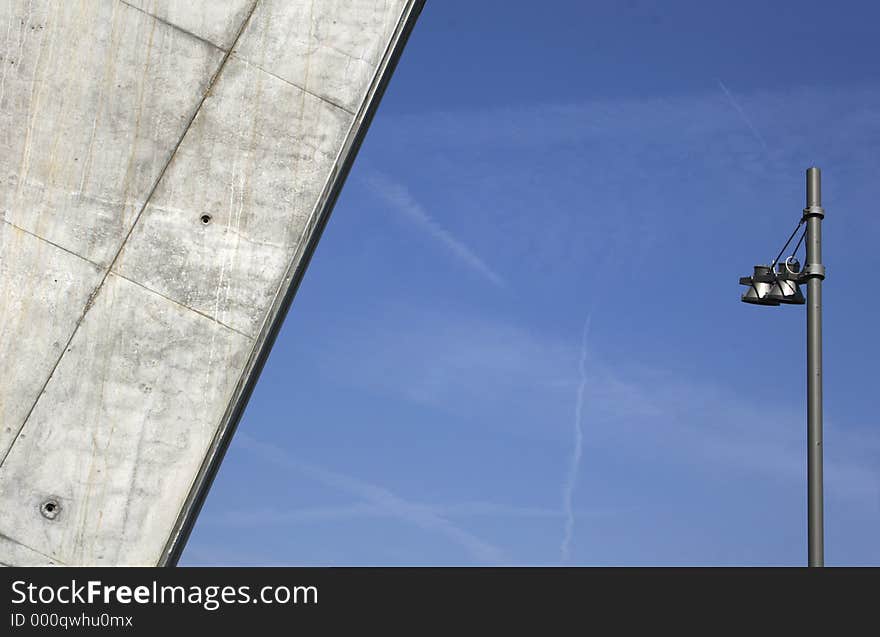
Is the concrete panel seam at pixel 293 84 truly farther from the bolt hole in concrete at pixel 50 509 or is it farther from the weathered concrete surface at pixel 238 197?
the bolt hole in concrete at pixel 50 509

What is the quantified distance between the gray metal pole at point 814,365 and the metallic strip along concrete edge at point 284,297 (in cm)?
358

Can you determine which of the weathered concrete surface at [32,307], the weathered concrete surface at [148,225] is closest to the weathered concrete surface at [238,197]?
the weathered concrete surface at [148,225]

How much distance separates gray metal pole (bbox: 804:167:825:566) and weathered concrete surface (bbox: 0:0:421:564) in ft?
11.9

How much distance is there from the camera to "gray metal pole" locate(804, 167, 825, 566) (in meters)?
8.75

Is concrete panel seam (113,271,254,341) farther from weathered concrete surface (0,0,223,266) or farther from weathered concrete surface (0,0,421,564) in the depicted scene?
weathered concrete surface (0,0,223,266)

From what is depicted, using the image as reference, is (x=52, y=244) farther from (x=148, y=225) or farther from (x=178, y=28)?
(x=178, y=28)

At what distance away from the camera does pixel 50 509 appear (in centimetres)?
843
